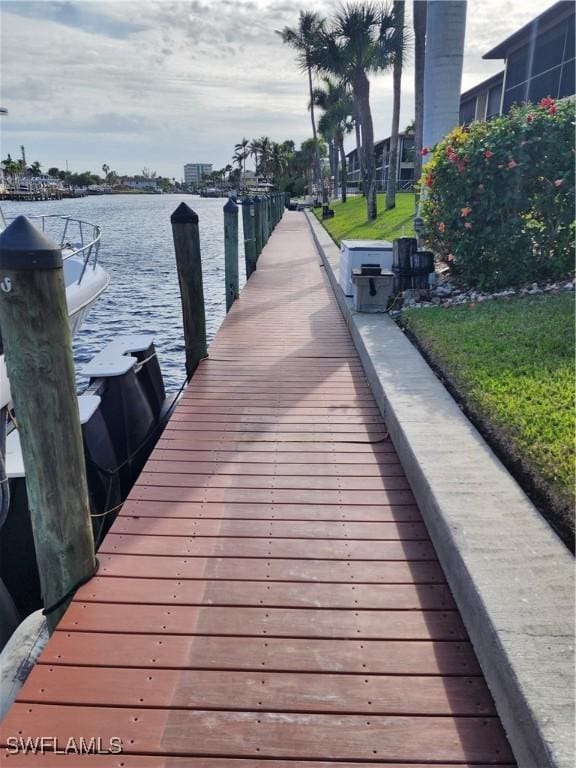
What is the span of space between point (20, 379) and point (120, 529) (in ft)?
3.80

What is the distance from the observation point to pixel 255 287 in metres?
10.8

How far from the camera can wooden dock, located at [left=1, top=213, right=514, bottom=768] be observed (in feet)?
6.25

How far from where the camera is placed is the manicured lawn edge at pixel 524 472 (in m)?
2.62

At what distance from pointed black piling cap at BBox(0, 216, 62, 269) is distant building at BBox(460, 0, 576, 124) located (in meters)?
18.6

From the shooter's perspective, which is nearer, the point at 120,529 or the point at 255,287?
the point at 120,529

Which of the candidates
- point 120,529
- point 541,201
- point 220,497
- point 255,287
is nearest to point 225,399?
point 220,497

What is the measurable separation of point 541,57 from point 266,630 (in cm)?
2366

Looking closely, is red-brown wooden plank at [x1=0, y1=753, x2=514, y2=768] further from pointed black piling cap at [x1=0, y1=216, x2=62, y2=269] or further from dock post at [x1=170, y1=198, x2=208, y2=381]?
dock post at [x1=170, y1=198, x2=208, y2=381]

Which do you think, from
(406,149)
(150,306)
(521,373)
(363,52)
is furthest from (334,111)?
(521,373)

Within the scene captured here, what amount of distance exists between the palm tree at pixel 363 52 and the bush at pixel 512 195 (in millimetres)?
15451

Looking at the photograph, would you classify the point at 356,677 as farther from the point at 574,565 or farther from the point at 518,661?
the point at 574,565

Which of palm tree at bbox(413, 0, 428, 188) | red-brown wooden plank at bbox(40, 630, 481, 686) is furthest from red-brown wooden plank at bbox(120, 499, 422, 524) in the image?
palm tree at bbox(413, 0, 428, 188)

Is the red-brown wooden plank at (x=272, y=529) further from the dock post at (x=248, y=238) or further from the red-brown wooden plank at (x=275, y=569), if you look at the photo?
the dock post at (x=248, y=238)

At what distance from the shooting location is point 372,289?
23.2 ft
